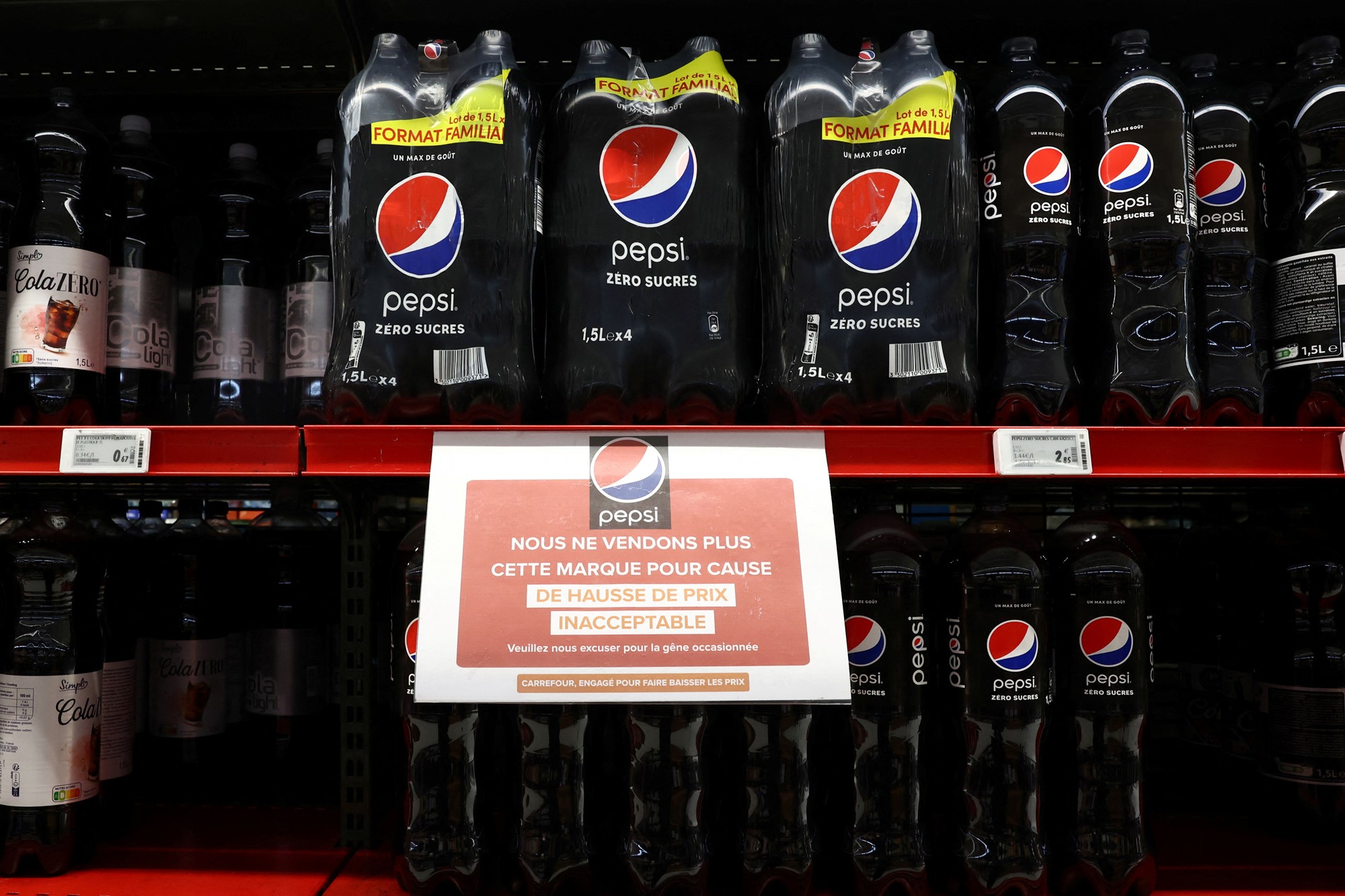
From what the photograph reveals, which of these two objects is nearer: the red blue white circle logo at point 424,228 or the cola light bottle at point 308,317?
the red blue white circle logo at point 424,228

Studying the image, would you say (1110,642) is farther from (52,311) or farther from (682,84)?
(52,311)

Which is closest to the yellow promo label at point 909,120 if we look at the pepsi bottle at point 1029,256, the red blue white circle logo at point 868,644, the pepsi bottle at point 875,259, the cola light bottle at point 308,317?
the pepsi bottle at point 875,259

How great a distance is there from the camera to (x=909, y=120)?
3.83ft

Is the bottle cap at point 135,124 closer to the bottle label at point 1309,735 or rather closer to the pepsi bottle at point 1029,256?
the pepsi bottle at point 1029,256

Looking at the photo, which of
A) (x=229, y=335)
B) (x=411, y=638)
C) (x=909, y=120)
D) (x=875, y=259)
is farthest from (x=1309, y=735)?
(x=229, y=335)

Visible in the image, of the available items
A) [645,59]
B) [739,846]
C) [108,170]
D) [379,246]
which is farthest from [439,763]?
[645,59]

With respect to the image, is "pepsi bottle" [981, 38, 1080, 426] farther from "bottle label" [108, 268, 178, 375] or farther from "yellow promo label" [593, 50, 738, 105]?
"bottle label" [108, 268, 178, 375]

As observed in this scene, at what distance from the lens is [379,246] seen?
1156 millimetres

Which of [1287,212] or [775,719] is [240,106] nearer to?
[775,719]

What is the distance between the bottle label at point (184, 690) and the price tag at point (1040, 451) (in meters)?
1.30

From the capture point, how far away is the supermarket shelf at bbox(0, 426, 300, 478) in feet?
3.49

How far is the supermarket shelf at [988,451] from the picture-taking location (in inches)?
41.5

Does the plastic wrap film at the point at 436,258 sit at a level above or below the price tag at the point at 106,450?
above

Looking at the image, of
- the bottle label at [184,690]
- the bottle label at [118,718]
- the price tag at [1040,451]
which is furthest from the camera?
the bottle label at [184,690]
